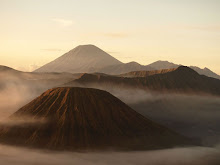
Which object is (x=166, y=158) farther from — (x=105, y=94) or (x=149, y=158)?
(x=105, y=94)

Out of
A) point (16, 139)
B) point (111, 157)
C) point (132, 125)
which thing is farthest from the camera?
point (132, 125)

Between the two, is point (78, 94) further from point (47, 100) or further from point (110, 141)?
point (110, 141)

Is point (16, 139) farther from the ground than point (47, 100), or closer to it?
closer to it

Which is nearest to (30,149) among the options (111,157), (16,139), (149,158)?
(16,139)

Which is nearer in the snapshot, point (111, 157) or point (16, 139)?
point (111, 157)

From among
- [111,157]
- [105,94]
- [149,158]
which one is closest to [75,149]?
[111,157]

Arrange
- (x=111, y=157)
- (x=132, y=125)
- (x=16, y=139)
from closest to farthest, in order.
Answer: (x=111, y=157)
(x=16, y=139)
(x=132, y=125)
